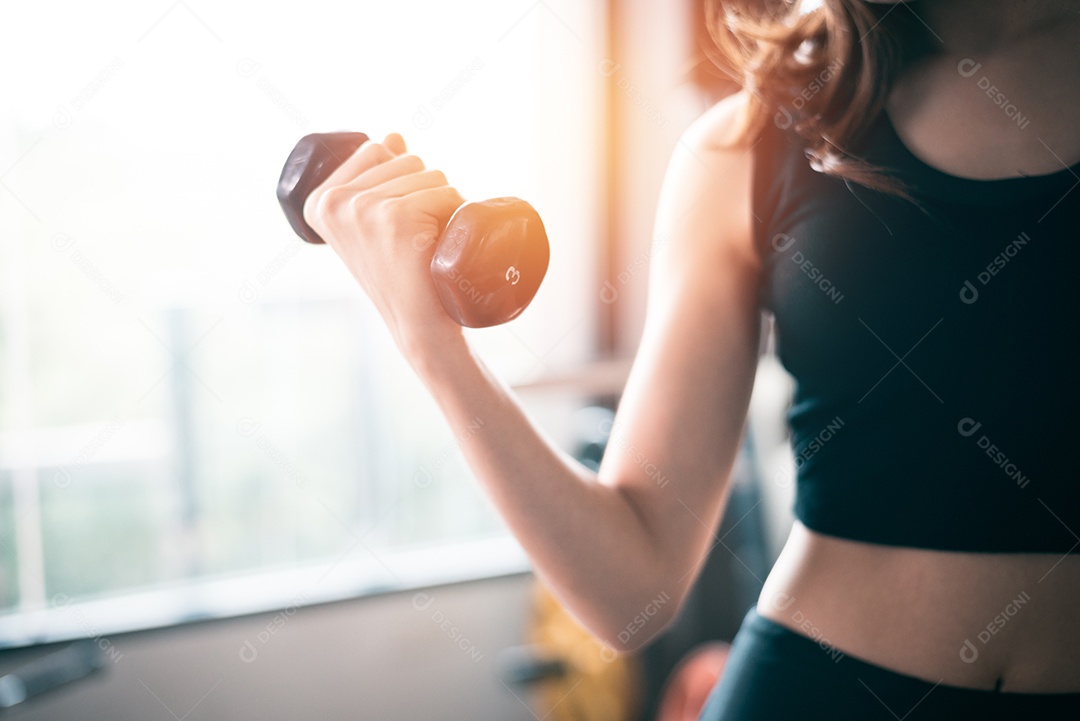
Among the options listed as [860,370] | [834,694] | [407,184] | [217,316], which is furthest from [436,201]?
[217,316]

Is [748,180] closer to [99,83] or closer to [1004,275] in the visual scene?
[1004,275]

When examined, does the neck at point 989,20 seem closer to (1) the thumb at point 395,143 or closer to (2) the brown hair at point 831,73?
(2) the brown hair at point 831,73

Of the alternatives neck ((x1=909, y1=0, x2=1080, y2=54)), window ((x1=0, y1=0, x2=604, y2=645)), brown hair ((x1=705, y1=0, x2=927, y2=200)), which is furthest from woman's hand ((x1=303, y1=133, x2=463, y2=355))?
window ((x1=0, y1=0, x2=604, y2=645))

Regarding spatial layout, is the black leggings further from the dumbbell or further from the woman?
the dumbbell

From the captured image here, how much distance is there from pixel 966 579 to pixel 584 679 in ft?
6.21

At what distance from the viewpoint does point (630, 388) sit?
78 cm

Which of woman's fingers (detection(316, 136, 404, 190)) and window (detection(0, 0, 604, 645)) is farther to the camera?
window (detection(0, 0, 604, 645))

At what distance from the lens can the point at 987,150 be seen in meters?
0.69

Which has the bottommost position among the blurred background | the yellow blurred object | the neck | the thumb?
the yellow blurred object

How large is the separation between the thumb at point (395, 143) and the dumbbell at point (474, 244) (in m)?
0.04

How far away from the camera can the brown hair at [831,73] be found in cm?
74

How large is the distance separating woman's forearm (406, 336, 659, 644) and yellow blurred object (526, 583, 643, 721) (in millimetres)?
1693

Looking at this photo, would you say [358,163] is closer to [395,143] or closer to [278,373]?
[395,143]

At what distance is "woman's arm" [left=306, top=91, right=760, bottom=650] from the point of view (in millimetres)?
680
